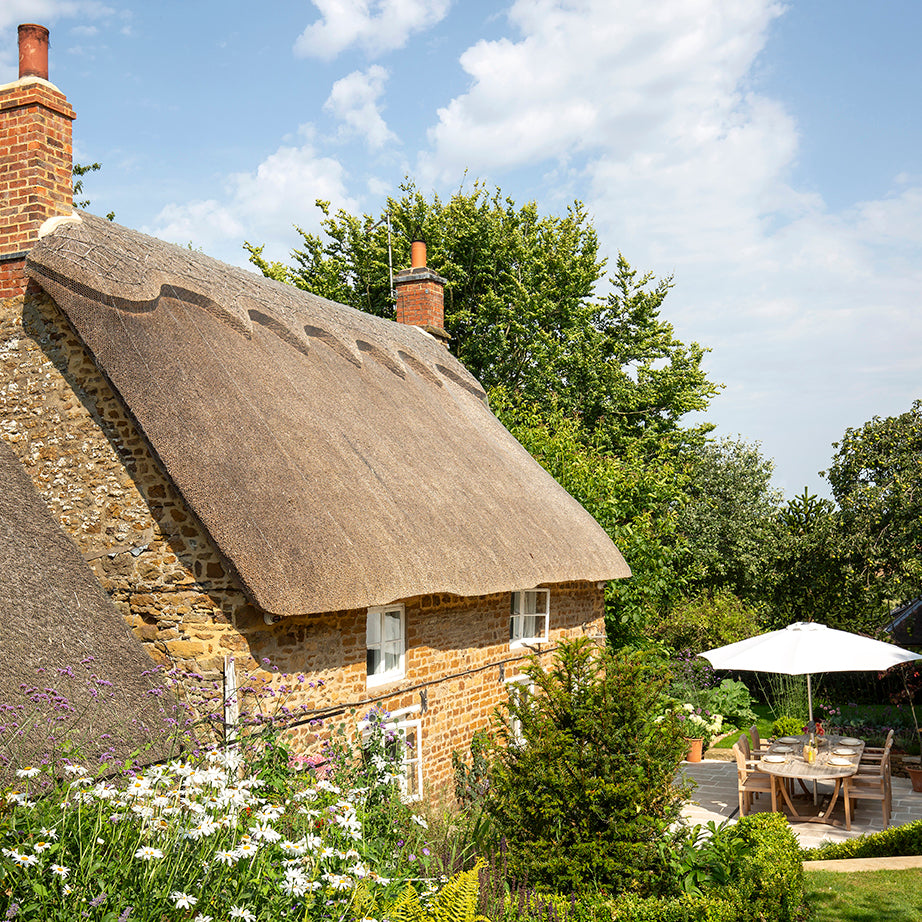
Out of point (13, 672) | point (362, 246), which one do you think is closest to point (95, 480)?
point (13, 672)

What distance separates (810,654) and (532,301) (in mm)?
13848

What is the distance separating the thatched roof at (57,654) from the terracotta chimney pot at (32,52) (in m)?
3.59

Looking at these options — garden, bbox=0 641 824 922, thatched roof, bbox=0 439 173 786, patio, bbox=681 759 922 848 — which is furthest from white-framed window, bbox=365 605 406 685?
patio, bbox=681 759 922 848

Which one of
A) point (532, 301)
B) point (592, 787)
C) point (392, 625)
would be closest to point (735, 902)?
point (592, 787)

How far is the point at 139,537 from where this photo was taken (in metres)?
7.05

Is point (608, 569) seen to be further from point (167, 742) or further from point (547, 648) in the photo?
point (167, 742)

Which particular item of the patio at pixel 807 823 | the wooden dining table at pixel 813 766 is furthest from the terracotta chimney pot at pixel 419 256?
the wooden dining table at pixel 813 766

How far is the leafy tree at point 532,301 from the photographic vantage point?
22.7 meters

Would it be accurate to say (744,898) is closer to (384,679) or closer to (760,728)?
(384,679)

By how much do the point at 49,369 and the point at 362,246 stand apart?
16.8 meters

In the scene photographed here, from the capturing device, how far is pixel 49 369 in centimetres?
758

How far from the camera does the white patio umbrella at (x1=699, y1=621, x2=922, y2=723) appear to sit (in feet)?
32.6

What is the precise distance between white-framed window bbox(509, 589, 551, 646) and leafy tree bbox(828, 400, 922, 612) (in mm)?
6748

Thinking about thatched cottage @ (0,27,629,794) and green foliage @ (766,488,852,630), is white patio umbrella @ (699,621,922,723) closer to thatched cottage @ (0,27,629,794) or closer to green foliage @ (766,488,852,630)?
thatched cottage @ (0,27,629,794)
